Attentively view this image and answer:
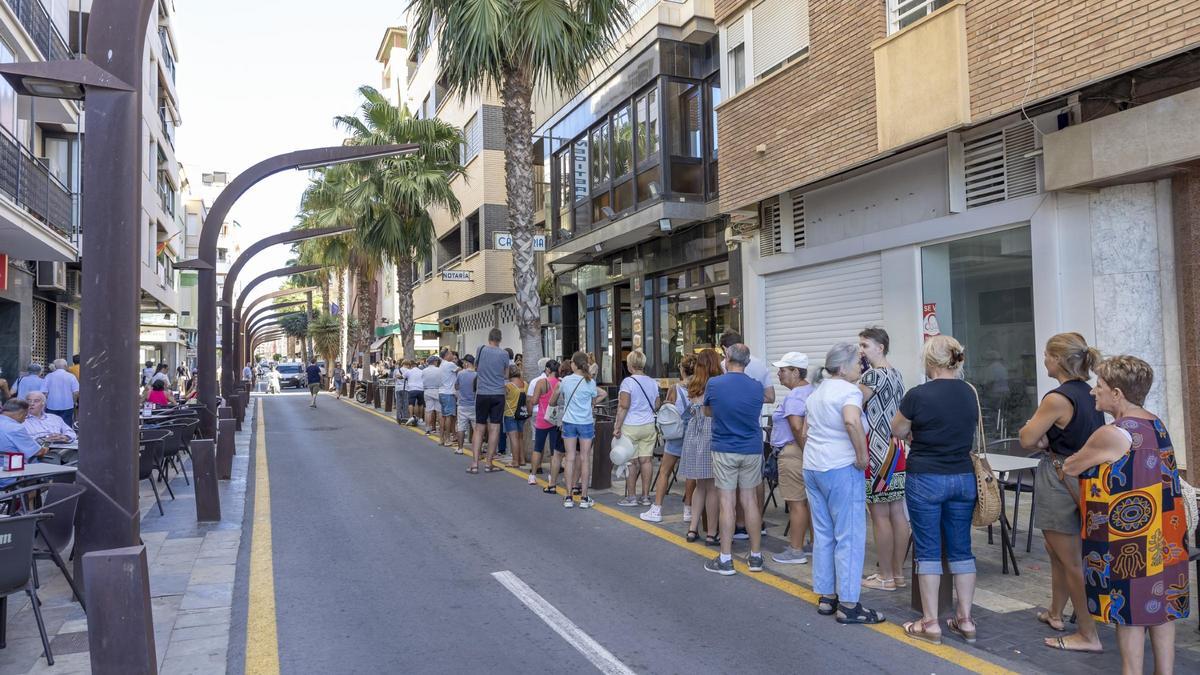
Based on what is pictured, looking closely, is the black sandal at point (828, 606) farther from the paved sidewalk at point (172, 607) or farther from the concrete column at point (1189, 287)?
the concrete column at point (1189, 287)

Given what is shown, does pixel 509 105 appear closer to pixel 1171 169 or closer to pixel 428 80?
pixel 1171 169

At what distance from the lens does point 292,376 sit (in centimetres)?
5422

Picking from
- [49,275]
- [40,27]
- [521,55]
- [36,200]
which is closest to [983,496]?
[521,55]

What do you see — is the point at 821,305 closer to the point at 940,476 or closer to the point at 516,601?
the point at 940,476

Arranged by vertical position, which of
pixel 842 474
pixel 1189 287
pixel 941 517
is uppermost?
pixel 1189 287

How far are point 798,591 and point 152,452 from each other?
7.07m

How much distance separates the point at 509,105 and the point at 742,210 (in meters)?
4.36

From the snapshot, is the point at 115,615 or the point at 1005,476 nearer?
the point at 115,615

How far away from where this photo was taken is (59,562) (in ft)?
16.9

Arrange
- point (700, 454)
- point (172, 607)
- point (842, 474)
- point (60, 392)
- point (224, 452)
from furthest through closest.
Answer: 1. point (60, 392)
2. point (224, 452)
3. point (700, 454)
4. point (172, 607)
5. point (842, 474)

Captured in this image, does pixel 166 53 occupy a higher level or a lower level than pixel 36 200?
higher

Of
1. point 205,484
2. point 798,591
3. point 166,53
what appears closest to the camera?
point 798,591

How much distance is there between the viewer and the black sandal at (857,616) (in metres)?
5.05

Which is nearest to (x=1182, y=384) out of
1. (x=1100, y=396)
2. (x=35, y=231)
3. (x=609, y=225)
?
(x=1100, y=396)
